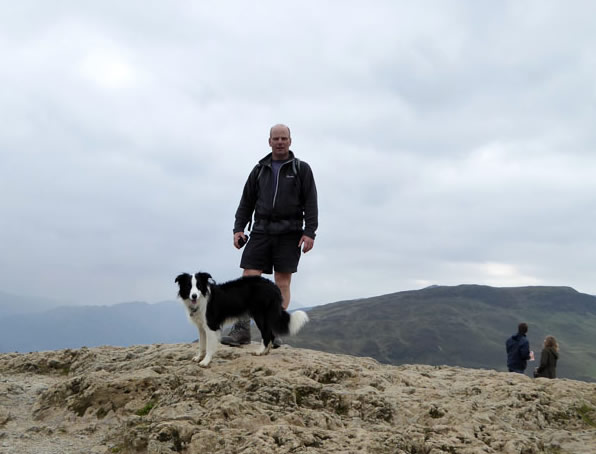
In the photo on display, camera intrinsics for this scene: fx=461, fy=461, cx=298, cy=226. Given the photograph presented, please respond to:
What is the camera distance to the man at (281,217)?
7.44m

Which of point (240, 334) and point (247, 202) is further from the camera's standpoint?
point (247, 202)

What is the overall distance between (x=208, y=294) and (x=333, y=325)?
16447 centimetres

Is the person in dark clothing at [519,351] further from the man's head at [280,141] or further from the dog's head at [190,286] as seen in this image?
the dog's head at [190,286]

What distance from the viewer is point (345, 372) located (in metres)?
6.22

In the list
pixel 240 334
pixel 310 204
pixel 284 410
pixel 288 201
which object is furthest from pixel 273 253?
pixel 284 410

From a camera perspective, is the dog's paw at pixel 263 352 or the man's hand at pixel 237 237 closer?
the dog's paw at pixel 263 352

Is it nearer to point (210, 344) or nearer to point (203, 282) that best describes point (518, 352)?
point (210, 344)

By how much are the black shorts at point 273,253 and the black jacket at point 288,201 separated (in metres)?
0.13

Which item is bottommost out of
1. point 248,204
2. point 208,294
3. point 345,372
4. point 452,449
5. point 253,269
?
point 452,449

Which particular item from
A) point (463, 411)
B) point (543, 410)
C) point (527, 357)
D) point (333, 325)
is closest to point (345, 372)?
point (463, 411)

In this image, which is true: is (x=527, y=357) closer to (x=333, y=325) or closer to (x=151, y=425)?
(x=151, y=425)

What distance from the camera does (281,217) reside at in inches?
295

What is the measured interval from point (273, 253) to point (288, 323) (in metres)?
1.23

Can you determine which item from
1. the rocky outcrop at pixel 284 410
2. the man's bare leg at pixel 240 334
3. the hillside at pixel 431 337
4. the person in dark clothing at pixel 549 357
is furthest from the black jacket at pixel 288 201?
the hillside at pixel 431 337
